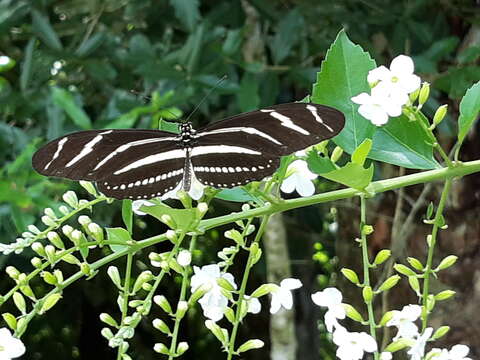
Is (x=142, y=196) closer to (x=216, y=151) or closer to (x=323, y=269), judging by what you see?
(x=216, y=151)

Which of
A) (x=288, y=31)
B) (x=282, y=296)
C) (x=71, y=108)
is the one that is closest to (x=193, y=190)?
(x=282, y=296)

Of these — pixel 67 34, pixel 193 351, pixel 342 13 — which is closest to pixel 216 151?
pixel 342 13

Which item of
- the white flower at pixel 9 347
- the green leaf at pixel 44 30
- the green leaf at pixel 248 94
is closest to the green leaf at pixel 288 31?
the green leaf at pixel 248 94

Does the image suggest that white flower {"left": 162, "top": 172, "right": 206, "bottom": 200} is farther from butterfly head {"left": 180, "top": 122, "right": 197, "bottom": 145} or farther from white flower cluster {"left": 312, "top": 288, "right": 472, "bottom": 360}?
white flower cluster {"left": 312, "top": 288, "right": 472, "bottom": 360}

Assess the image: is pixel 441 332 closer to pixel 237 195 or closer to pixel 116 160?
pixel 237 195

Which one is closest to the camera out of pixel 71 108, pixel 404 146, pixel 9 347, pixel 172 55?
pixel 9 347

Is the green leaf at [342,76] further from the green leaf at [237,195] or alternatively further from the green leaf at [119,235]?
the green leaf at [119,235]

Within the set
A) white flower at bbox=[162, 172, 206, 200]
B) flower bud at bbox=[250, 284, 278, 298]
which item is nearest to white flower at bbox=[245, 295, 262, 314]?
flower bud at bbox=[250, 284, 278, 298]
